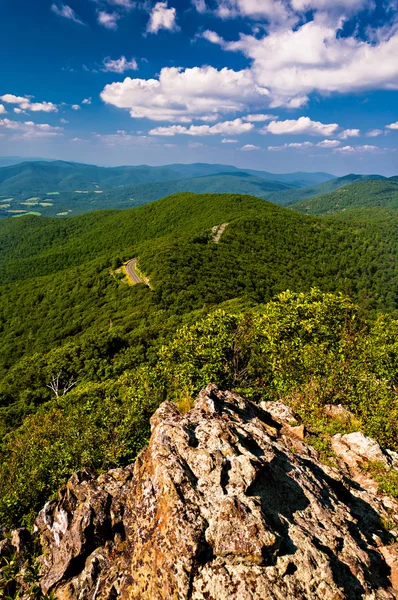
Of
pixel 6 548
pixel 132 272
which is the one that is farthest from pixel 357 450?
pixel 132 272

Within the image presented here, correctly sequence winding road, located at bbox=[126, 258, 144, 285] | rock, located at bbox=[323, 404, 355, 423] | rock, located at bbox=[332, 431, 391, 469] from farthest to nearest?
winding road, located at bbox=[126, 258, 144, 285] < rock, located at bbox=[323, 404, 355, 423] < rock, located at bbox=[332, 431, 391, 469]

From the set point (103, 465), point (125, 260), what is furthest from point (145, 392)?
point (125, 260)

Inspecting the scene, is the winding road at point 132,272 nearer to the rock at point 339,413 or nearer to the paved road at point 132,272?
the paved road at point 132,272

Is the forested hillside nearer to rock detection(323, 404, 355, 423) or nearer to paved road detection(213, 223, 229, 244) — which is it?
rock detection(323, 404, 355, 423)

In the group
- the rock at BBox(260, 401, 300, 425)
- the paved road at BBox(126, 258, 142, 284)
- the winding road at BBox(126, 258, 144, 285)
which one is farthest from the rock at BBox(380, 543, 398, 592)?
the paved road at BBox(126, 258, 142, 284)

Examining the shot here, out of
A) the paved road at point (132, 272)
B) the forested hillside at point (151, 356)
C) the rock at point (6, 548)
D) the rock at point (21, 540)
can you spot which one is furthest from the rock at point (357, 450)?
the paved road at point (132, 272)

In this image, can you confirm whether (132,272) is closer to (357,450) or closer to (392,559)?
(357,450)
